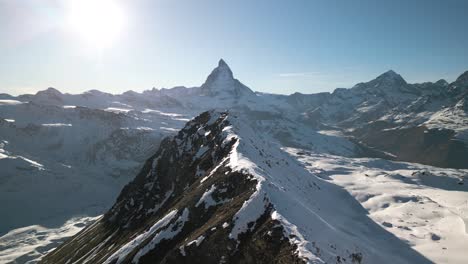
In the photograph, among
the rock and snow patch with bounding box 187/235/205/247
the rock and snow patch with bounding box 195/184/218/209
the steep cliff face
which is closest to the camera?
the steep cliff face

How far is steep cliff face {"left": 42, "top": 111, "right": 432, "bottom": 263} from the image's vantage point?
4438 centimetres

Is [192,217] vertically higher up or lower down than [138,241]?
higher up

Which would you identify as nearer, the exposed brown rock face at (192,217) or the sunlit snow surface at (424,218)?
the exposed brown rock face at (192,217)

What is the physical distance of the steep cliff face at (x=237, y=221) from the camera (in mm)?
44375

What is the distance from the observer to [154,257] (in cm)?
5909

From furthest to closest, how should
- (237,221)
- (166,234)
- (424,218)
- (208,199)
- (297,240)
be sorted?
1. (424,218)
2. (208,199)
3. (166,234)
4. (237,221)
5. (297,240)

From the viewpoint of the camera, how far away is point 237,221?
48.9m

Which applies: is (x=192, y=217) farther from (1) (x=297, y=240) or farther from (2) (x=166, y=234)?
(1) (x=297, y=240)

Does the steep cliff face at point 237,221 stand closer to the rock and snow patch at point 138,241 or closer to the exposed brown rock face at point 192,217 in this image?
the exposed brown rock face at point 192,217

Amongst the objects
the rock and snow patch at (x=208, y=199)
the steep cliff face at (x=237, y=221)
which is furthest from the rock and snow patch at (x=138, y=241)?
the rock and snow patch at (x=208, y=199)

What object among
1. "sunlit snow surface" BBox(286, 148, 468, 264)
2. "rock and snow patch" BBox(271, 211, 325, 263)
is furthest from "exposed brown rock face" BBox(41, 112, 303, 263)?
"sunlit snow surface" BBox(286, 148, 468, 264)

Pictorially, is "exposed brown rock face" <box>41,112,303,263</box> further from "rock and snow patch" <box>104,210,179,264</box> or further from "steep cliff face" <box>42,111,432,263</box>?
"steep cliff face" <box>42,111,432,263</box>

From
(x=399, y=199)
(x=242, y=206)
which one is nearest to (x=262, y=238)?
(x=242, y=206)

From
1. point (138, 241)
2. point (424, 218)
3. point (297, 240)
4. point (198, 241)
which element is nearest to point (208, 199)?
point (198, 241)
